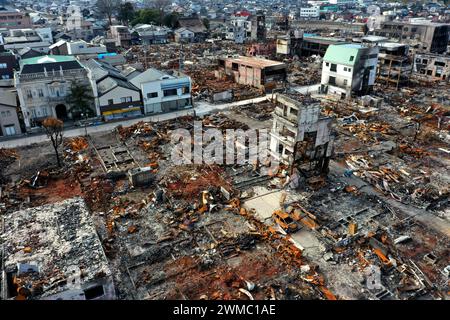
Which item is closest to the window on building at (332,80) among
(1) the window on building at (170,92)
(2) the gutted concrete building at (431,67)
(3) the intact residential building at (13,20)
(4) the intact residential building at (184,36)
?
(2) the gutted concrete building at (431,67)

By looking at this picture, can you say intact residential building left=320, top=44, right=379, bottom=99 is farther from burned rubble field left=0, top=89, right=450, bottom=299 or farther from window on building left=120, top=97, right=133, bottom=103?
window on building left=120, top=97, right=133, bottom=103

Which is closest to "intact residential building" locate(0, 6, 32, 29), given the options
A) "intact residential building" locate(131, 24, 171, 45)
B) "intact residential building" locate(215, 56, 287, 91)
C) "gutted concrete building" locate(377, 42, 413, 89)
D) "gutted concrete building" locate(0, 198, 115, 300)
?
"intact residential building" locate(131, 24, 171, 45)

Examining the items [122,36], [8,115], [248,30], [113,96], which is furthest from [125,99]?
[248,30]

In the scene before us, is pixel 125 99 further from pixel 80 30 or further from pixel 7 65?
pixel 80 30

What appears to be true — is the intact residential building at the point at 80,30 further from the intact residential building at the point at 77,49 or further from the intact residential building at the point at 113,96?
the intact residential building at the point at 113,96

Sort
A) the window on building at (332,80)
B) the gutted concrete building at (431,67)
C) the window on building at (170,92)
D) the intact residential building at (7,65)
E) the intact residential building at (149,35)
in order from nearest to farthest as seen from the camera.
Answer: the window on building at (170,92) < the window on building at (332,80) < the intact residential building at (7,65) < the gutted concrete building at (431,67) < the intact residential building at (149,35)

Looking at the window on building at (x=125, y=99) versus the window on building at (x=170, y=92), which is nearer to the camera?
the window on building at (x=125, y=99)
